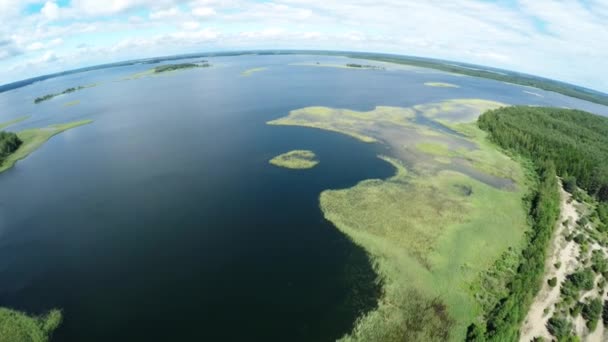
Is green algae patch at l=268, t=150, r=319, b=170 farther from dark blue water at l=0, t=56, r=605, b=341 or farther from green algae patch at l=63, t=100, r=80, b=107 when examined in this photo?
green algae patch at l=63, t=100, r=80, b=107

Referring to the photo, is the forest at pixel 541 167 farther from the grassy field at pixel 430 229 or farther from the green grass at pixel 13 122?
the green grass at pixel 13 122

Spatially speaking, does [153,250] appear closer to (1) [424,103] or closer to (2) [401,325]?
(2) [401,325]

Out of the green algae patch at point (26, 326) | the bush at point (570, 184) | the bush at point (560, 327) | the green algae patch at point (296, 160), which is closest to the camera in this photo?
the green algae patch at point (26, 326)

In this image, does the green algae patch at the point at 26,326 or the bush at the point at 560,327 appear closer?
the green algae patch at the point at 26,326

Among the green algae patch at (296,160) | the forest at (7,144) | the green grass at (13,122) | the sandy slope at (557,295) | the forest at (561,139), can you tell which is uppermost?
the forest at (561,139)

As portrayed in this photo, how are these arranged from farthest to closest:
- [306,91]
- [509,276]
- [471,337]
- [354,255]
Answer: [306,91], [354,255], [509,276], [471,337]

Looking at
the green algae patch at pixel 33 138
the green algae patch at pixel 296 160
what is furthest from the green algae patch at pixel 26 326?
the green algae patch at pixel 33 138

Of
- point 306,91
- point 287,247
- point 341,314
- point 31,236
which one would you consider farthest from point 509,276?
point 306,91
